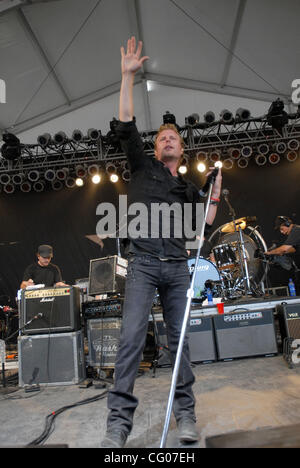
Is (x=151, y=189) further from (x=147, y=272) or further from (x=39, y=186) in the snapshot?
(x=39, y=186)

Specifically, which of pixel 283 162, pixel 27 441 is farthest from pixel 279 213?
pixel 27 441

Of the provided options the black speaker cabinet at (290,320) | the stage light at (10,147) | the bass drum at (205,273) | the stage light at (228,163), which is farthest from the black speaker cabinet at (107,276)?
the stage light at (228,163)

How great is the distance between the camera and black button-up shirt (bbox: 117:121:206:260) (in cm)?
186

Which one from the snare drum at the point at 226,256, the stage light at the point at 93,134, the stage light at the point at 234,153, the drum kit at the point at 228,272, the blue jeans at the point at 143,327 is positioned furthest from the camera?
the stage light at the point at 234,153

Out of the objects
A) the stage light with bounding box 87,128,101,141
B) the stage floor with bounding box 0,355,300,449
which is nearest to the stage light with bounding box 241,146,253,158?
the stage light with bounding box 87,128,101,141

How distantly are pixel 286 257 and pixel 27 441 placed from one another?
18.5 feet

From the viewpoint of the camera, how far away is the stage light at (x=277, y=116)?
22.0 feet

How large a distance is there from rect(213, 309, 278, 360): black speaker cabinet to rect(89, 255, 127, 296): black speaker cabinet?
125 cm

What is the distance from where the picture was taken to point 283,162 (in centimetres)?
800

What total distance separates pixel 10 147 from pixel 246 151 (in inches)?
202

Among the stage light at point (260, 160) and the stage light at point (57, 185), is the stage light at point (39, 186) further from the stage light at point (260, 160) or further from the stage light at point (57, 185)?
the stage light at point (260, 160)

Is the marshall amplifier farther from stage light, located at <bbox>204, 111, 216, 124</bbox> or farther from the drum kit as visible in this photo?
stage light, located at <bbox>204, 111, 216, 124</bbox>

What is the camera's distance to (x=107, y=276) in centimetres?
415

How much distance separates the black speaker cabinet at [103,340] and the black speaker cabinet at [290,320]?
1869mm
